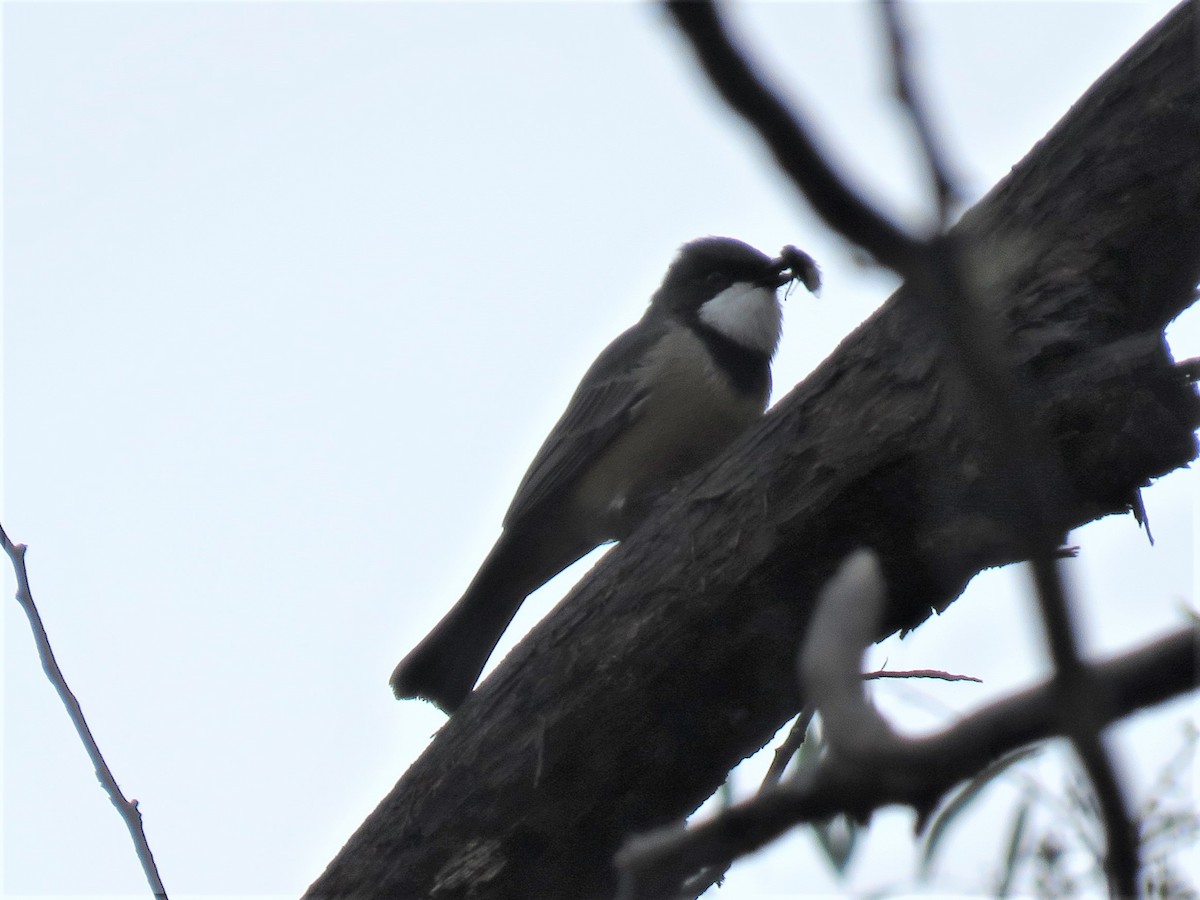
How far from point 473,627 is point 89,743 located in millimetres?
2702

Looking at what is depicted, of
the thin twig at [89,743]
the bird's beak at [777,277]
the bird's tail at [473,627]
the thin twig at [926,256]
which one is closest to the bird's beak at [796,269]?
the bird's beak at [777,277]

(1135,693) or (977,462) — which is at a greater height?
(1135,693)

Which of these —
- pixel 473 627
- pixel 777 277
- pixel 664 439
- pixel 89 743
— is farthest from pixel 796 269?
pixel 89 743

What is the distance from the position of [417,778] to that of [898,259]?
3.23 meters

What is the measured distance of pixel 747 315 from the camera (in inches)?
248

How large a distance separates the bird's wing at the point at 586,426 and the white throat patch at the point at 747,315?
315 millimetres

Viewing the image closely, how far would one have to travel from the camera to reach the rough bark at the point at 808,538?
359 cm

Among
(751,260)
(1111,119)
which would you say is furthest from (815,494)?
(751,260)

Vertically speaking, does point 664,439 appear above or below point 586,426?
Answer: below

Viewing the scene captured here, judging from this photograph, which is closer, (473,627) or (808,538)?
(808,538)

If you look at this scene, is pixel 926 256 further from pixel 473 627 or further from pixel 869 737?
pixel 473 627

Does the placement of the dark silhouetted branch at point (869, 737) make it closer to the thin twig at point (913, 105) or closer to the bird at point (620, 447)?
the thin twig at point (913, 105)

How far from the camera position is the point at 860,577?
5.05ft

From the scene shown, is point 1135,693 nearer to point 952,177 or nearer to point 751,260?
point 952,177
